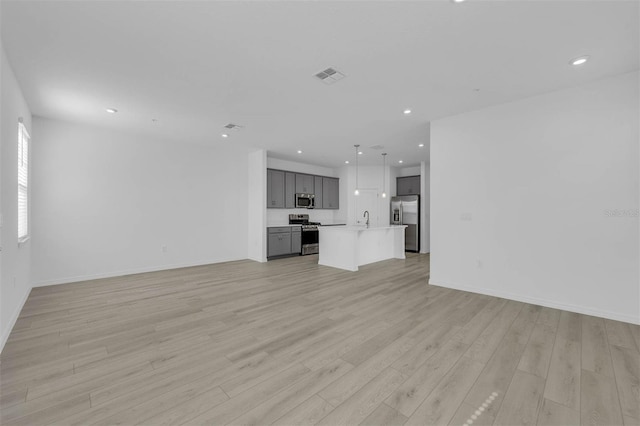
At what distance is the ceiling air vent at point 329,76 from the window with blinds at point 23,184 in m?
3.86

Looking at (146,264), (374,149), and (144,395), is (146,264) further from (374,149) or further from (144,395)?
(374,149)

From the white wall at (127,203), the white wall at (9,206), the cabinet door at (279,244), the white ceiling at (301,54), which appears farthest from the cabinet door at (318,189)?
the white wall at (9,206)

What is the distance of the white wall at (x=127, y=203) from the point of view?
4711 mm

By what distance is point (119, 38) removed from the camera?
98.0 inches

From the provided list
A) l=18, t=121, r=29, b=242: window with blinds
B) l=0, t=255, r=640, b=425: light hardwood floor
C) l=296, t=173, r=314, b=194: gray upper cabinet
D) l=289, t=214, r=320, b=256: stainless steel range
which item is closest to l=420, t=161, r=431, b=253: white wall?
l=289, t=214, r=320, b=256: stainless steel range

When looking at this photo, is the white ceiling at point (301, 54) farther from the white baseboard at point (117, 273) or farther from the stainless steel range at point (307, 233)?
the stainless steel range at point (307, 233)

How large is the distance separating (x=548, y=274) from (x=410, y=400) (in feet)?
10.0

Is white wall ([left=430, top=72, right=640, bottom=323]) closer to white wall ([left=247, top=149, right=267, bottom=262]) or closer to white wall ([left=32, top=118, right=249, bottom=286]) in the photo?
white wall ([left=247, top=149, right=267, bottom=262])

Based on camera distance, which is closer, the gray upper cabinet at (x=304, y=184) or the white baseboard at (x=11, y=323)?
the white baseboard at (x=11, y=323)

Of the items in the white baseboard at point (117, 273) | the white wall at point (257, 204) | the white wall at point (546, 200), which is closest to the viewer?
the white wall at point (546, 200)

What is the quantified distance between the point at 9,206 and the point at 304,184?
622 cm

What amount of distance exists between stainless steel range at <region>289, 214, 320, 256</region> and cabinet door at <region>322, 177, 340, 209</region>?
998 millimetres

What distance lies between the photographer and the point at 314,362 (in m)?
2.29

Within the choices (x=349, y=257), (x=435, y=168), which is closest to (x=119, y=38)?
(x=435, y=168)
